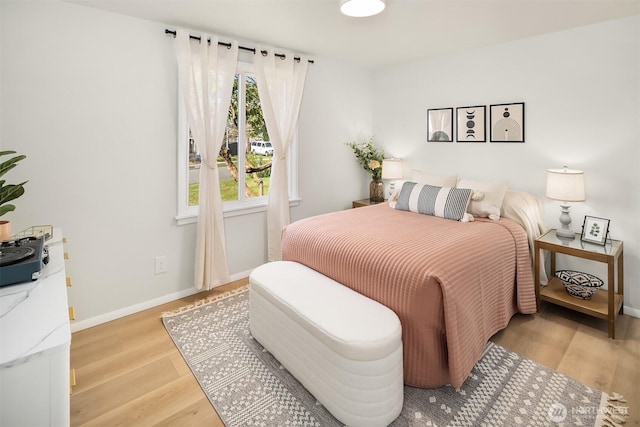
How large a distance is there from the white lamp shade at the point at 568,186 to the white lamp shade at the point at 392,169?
1.67m

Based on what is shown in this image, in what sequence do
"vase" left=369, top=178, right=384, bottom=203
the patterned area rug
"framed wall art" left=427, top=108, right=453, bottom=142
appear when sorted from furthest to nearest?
"vase" left=369, top=178, right=384, bottom=203 < "framed wall art" left=427, top=108, right=453, bottom=142 < the patterned area rug

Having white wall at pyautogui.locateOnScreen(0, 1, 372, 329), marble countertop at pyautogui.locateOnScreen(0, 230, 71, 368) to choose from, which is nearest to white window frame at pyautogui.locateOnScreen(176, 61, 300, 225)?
white wall at pyautogui.locateOnScreen(0, 1, 372, 329)

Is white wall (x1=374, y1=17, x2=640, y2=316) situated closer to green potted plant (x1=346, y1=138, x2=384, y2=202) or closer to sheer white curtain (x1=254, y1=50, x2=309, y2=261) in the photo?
green potted plant (x1=346, y1=138, x2=384, y2=202)

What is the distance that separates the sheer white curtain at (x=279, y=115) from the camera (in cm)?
329

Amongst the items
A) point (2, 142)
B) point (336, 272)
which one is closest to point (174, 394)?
point (336, 272)

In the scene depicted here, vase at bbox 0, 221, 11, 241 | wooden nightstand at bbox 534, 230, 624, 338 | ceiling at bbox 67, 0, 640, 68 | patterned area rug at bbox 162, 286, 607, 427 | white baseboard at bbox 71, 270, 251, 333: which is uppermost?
ceiling at bbox 67, 0, 640, 68

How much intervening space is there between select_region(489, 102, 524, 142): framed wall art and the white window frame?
2039 mm

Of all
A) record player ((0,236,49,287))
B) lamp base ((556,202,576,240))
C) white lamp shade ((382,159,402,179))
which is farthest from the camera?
white lamp shade ((382,159,402,179))

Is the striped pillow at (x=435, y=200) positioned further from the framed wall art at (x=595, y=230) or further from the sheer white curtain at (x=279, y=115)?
the sheer white curtain at (x=279, y=115)

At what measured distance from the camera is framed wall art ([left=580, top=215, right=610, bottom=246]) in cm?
256

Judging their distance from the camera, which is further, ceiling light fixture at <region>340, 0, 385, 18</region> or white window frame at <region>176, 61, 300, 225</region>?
white window frame at <region>176, 61, 300, 225</region>

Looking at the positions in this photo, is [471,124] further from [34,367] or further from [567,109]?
[34,367]

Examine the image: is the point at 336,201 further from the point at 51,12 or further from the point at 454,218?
the point at 51,12

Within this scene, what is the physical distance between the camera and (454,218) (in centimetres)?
285
